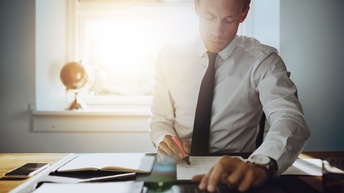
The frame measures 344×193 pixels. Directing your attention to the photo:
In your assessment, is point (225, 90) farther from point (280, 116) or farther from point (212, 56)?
point (280, 116)

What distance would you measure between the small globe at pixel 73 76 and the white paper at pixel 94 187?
1689mm

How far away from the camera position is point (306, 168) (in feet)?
3.63

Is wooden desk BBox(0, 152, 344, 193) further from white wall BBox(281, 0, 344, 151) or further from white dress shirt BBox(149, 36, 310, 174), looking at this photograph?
white wall BBox(281, 0, 344, 151)

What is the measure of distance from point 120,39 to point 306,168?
2.08 metres

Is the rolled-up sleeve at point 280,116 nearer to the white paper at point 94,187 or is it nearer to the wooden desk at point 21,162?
the wooden desk at point 21,162

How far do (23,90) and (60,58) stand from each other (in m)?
0.38

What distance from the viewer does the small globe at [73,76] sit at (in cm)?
249

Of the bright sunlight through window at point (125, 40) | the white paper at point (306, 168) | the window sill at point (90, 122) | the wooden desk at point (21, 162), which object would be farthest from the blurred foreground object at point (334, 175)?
the bright sunlight through window at point (125, 40)

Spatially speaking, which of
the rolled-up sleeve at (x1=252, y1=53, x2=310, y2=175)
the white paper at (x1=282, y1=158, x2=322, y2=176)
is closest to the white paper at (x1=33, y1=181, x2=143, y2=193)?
the rolled-up sleeve at (x1=252, y1=53, x2=310, y2=175)

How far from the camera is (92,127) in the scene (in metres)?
2.54

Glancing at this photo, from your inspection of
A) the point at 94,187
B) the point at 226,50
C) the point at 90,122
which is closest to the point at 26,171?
the point at 94,187

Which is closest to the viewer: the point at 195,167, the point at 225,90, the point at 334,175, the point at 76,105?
the point at 334,175

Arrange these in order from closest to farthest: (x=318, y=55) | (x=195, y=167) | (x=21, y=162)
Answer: (x=195, y=167), (x=21, y=162), (x=318, y=55)

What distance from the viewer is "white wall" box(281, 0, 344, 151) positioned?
2289mm
